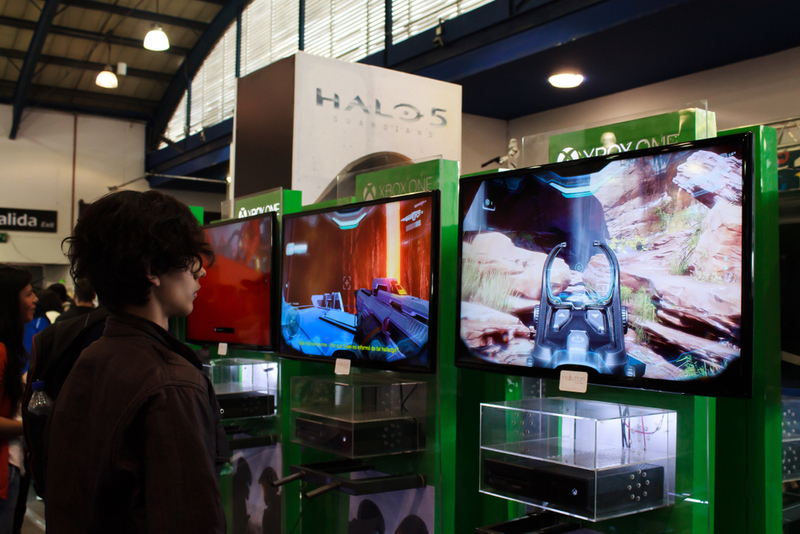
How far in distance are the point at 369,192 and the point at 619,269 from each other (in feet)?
4.29

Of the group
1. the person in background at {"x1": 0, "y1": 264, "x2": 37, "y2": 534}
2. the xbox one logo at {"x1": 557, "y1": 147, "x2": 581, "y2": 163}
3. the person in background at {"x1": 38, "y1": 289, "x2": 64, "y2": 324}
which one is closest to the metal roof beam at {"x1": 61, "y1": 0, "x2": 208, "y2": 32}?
the person in background at {"x1": 38, "y1": 289, "x2": 64, "y2": 324}

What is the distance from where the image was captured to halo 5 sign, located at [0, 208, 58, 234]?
12820mm

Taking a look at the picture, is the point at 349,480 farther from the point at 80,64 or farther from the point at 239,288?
the point at 80,64

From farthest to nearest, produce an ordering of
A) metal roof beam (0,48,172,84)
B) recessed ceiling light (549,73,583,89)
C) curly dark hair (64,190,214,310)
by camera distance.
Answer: metal roof beam (0,48,172,84) < recessed ceiling light (549,73,583,89) < curly dark hair (64,190,214,310)

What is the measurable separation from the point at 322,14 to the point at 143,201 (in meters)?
7.54

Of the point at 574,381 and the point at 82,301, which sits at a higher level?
the point at 82,301

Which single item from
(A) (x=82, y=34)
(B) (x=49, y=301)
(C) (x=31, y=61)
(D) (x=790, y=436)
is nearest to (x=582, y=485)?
(D) (x=790, y=436)

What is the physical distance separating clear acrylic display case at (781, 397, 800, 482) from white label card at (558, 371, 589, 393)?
1.74 ft

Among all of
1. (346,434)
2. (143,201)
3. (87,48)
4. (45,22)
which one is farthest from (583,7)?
(87,48)

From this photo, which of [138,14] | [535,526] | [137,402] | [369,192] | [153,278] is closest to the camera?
[137,402]

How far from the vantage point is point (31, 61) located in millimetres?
10930

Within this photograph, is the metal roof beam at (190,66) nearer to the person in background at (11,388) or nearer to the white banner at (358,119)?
the white banner at (358,119)

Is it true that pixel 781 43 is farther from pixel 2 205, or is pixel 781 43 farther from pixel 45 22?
pixel 2 205

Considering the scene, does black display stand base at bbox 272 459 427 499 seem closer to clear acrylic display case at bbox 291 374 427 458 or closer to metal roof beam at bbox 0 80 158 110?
clear acrylic display case at bbox 291 374 427 458
